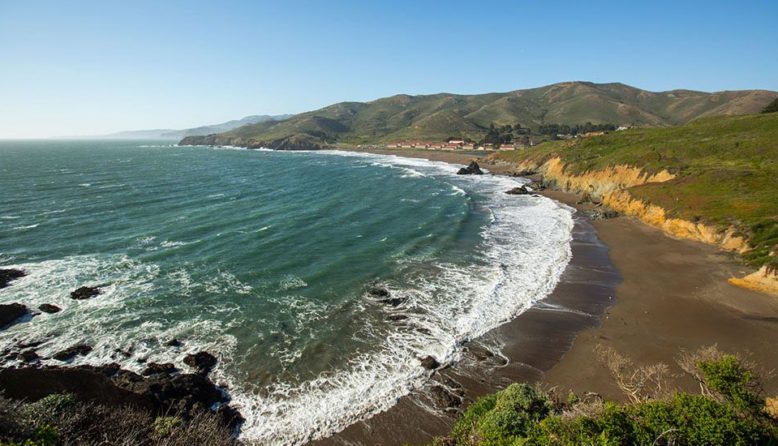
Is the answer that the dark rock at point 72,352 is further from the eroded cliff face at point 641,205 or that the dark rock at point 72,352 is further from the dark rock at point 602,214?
the dark rock at point 602,214

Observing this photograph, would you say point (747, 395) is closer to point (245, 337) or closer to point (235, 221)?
point (245, 337)

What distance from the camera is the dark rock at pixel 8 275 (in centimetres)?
2930

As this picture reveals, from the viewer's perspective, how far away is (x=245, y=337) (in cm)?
2311

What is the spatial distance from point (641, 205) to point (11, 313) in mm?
64982

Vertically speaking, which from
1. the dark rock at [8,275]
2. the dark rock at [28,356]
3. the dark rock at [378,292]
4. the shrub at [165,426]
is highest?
the shrub at [165,426]

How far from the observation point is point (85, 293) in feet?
89.9

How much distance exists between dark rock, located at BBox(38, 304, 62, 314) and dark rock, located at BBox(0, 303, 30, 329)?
75 centimetres

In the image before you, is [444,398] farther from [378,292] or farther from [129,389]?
[129,389]

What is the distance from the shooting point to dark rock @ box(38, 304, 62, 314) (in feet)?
82.8

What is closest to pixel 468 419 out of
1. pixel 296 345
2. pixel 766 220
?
pixel 296 345

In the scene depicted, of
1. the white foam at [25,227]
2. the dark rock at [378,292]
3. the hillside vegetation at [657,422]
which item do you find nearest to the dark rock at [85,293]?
the dark rock at [378,292]

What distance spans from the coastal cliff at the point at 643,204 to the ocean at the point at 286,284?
359 inches

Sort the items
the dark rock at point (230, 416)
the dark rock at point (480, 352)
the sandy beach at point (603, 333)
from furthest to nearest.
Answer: the dark rock at point (480, 352), the sandy beach at point (603, 333), the dark rock at point (230, 416)

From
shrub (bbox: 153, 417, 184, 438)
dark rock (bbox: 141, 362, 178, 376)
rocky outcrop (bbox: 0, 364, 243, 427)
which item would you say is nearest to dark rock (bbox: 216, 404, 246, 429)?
rocky outcrop (bbox: 0, 364, 243, 427)
